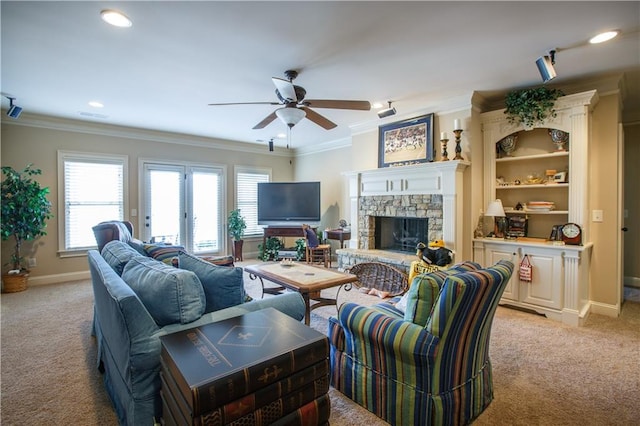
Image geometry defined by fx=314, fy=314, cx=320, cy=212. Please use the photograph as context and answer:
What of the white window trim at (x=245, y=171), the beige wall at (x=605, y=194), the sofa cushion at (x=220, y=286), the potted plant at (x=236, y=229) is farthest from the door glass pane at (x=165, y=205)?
the beige wall at (x=605, y=194)

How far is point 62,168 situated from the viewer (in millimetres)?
4961

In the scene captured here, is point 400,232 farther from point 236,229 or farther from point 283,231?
point 236,229

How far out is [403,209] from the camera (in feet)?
15.2

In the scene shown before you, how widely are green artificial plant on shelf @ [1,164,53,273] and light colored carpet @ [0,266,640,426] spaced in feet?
3.85

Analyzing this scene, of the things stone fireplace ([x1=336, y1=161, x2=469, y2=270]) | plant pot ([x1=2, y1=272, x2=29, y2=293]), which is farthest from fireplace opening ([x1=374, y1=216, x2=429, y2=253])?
plant pot ([x1=2, y1=272, x2=29, y2=293])

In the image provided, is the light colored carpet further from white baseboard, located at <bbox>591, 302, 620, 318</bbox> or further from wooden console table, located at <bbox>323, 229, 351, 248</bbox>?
wooden console table, located at <bbox>323, 229, 351, 248</bbox>

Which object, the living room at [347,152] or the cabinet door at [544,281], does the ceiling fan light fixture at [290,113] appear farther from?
the cabinet door at [544,281]

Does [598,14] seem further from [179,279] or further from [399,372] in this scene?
[179,279]

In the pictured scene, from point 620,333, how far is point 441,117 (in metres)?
3.00

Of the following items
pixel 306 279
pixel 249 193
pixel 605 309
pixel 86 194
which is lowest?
pixel 605 309

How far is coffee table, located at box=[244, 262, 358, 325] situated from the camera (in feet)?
9.59

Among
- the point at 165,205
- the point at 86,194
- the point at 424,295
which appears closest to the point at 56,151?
the point at 86,194

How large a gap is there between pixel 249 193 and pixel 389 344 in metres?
5.93

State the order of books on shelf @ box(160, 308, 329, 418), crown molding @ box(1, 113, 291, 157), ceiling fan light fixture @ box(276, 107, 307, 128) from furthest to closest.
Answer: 1. crown molding @ box(1, 113, 291, 157)
2. ceiling fan light fixture @ box(276, 107, 307, 128)
3. books on shelf @ box(160, 308, 329, 418)
